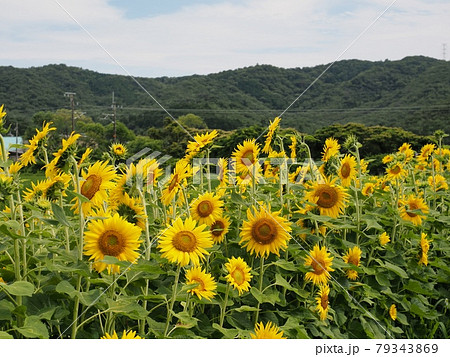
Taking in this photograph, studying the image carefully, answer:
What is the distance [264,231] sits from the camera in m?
2.16

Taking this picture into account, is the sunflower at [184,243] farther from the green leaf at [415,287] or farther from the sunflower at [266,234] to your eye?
the green leaf at [415,287]

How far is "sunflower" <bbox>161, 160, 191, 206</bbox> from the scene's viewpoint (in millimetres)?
2178

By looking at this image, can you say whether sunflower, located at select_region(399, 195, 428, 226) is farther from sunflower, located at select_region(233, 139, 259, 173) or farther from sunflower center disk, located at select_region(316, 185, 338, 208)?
sunflower, located at select_region(233, 139, 259, 173)

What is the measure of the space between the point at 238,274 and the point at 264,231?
26 cm

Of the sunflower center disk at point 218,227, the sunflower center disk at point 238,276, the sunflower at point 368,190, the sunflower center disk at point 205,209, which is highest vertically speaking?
the sunflower center disk at point 205,209

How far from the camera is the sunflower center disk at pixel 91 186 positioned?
1952 mm

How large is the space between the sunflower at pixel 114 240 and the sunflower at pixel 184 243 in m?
0.11

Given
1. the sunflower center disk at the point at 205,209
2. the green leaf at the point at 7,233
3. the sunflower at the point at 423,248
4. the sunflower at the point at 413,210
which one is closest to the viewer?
the green leaf at the point at 7,233

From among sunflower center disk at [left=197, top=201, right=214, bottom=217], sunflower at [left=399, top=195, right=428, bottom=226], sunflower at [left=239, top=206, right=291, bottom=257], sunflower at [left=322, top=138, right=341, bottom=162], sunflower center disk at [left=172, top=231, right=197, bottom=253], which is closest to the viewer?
sunflower center disk at [left=172, top=231, right=197, bottom=253]

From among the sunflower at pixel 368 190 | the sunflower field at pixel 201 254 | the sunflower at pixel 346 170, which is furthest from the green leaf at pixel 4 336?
the sunflower at pixel 368 190

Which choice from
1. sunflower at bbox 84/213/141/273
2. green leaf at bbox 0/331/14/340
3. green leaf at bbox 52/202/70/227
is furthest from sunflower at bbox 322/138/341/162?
green leaf at bbox 0/331/14/340

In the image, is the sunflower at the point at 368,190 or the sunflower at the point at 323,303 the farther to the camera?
the sunflower at the point at 368,190

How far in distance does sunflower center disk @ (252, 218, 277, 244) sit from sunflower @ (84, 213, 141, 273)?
65 cm

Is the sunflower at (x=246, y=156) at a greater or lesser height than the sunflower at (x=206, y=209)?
greater
